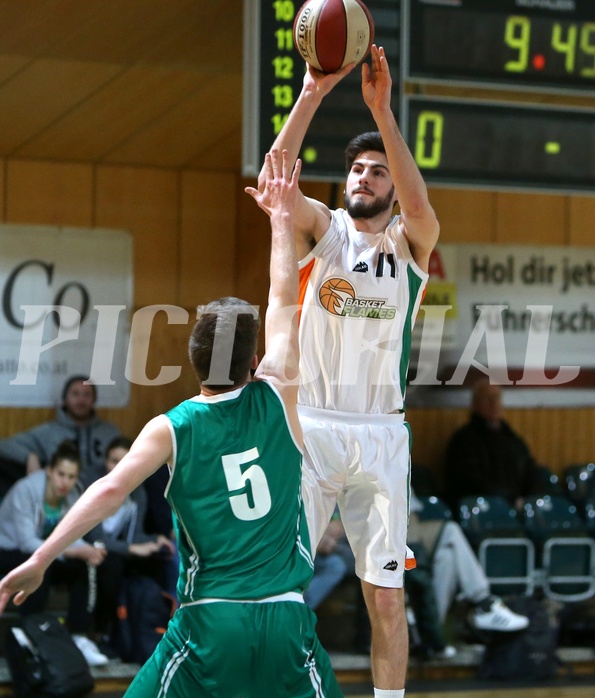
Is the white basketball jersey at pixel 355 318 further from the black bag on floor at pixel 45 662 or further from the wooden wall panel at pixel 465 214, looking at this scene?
the wooden wall panel at pixel 465 214

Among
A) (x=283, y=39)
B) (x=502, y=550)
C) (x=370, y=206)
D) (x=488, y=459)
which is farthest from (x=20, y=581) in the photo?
(x=488, y=459)

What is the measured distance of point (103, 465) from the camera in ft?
28.0

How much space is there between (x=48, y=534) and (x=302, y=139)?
4040 millimetres

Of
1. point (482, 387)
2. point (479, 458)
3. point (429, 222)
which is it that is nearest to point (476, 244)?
point (482, 387)

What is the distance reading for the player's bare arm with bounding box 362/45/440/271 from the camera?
4.76 m

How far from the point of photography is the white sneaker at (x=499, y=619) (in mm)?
8406

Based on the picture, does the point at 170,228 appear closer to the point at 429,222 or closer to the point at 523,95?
the point at 523,95

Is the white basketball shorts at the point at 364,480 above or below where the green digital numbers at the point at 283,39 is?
below

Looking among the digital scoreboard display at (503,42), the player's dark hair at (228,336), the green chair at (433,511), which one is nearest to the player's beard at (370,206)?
the player's dark hair at (228,336)

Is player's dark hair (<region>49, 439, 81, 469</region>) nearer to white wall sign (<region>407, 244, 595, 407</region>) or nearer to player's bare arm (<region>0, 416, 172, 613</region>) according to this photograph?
white wall sign (<region>407, 244, 595, 407</region>)

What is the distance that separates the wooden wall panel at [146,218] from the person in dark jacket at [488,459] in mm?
2751

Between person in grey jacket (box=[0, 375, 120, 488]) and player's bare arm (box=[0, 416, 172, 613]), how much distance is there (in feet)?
16.8

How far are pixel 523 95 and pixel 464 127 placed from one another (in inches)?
56.1

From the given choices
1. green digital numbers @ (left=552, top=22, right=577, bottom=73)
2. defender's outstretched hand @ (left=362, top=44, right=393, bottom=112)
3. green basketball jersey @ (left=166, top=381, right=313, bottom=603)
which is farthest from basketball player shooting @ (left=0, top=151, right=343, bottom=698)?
green digital numbers @ (left=552, top=22, right=577, bottom=73)
